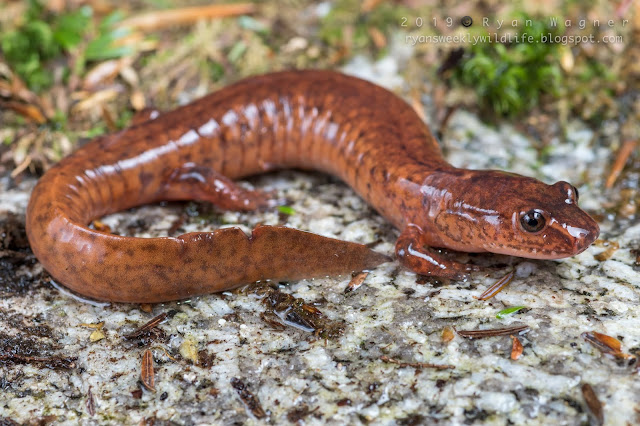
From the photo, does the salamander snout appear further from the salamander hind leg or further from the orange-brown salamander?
the salamander hind leg

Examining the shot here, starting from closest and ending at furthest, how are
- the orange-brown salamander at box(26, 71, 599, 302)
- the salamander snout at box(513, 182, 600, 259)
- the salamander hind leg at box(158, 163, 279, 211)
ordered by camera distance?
1. the salamander snout at box(513, 182, 600, 259)
2. the orange-brown salamander at box(26, 71, 599, 302)
3. the salamander hind leg at box(158, 163, 279, 211)

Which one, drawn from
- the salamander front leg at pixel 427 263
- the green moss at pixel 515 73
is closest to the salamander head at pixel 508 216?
the salamander front leg at pixel 427 263

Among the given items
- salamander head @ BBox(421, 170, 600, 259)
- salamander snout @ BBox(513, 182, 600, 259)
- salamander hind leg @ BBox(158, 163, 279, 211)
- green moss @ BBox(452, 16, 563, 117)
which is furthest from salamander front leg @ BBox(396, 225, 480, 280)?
green moss @ BBox(452, 16, 563, 117)

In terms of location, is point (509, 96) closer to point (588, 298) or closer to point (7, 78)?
point (588, 298)

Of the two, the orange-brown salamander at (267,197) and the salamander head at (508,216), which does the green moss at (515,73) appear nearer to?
→ the orange-brown salamander at (267,197)

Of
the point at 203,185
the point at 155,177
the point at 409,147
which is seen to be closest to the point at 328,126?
the point at 409,147

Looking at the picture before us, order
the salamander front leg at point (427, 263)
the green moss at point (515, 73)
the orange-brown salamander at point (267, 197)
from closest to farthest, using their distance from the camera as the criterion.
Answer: the orange-brown salamander at point (267, 197) < the salamander front leg at point (427, 263) < the green moss at point (515, 73)
